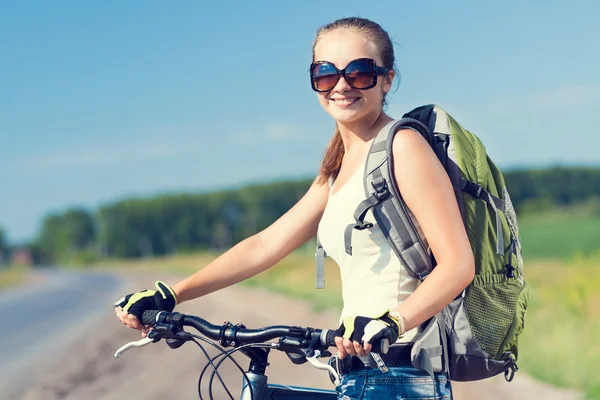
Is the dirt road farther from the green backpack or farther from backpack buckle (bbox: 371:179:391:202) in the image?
backpack buckle (bbox: 371:179:391:202)

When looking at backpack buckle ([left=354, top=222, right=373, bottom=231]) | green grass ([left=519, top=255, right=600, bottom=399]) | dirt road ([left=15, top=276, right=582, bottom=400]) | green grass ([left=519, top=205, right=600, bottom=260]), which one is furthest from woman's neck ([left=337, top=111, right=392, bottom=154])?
green grass ([left=519, top=205, right=600, bottom=260])

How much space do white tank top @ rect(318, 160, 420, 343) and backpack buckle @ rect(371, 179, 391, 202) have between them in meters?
0.08

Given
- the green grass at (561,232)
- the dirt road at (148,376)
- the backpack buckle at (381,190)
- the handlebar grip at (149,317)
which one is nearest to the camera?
the backpack buckle at (381,190)

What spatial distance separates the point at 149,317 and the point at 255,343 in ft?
1.25

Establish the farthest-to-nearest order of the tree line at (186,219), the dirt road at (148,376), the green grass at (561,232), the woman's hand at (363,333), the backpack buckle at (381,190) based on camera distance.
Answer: the tree line at (186,219), the green grass at (561,232), the dirt road at (148,376), the backpack buckle at (381,190), the woman's hand at (363,333)

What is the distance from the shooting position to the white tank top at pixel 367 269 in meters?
2.49

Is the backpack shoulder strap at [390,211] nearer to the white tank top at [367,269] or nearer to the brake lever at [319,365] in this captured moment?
the white tank top at [367,269]

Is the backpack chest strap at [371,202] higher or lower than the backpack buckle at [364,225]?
higher

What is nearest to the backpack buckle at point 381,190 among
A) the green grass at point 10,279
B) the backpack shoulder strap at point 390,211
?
the backpack shoulder strap at point 390,211

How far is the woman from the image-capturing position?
2.34m

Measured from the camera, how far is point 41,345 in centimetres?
1486

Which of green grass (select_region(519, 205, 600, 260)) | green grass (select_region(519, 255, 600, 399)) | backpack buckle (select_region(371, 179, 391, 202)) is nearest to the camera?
backpack buckle (select_region(371, 179, 391, 202))

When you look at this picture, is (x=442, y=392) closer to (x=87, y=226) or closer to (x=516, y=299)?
(x=516, y=299)

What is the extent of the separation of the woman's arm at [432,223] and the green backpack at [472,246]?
41 mm
